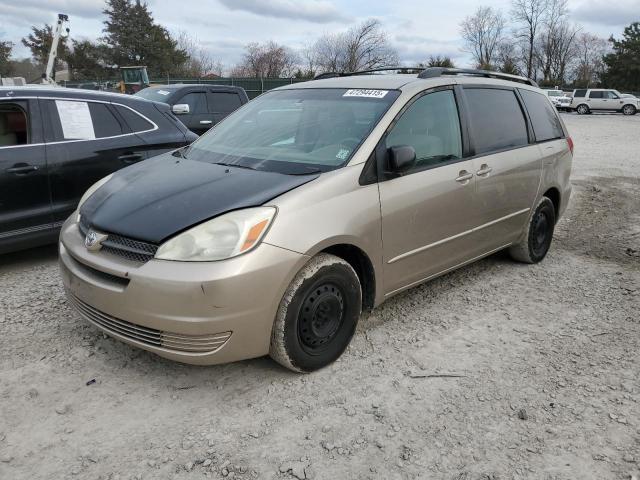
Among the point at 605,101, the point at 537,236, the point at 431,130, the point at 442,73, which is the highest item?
the point at 442,73

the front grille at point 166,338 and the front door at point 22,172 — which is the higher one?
the front door at point 22,172

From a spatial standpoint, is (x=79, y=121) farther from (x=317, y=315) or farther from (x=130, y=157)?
(x=317, y=315)

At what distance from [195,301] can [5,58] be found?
59.7 meters

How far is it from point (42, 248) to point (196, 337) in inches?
142

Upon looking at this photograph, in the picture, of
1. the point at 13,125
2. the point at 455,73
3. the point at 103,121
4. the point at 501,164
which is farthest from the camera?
the point at 103,121

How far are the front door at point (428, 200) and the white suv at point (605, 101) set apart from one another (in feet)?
126

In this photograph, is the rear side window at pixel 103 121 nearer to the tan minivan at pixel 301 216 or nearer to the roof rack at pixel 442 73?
the tan minivan at pixel 301 216

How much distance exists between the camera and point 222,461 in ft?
8.04

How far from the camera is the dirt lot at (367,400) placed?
2.46m

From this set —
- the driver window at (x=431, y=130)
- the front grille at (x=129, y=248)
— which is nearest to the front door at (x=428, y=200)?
the driver window at (x=431, y=130)

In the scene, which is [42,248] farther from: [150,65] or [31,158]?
[150,65]

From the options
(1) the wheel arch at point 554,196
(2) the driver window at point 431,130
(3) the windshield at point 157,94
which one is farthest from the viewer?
(3) the windshield at point 157,94

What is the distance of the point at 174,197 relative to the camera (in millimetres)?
3066

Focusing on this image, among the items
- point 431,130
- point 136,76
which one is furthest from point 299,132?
point 136,76
